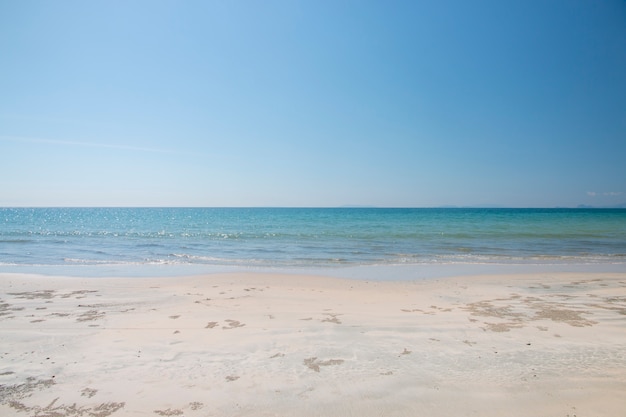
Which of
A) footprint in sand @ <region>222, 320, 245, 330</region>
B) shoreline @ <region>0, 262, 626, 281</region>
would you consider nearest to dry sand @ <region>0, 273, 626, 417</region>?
footprint in sand @ <region>222, 320, 245, 330</region>

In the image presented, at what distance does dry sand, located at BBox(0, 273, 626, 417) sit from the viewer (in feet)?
13.0

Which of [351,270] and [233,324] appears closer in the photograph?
[233,324]

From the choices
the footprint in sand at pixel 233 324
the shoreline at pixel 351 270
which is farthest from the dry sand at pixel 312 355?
the shoreline at pixel 351 270

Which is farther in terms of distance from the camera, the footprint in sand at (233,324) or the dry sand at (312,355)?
the footprint in sand at (233,324)

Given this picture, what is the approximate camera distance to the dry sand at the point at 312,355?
3967 mm

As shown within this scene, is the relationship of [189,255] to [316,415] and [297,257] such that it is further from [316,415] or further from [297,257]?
[316,415]

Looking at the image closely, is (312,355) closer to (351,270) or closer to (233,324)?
(233,324)

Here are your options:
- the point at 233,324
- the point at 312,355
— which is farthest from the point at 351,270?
the point at 312,355

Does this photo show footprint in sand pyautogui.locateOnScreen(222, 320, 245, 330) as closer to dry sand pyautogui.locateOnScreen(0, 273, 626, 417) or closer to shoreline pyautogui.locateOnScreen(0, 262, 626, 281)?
dry sand pyautogui.locateOnScreen(0, 273, 626, 417)

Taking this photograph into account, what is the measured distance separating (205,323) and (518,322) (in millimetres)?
6369

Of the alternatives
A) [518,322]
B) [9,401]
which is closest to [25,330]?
[9,401]

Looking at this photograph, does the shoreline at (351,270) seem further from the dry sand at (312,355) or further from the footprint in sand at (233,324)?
the footprint in sand at (233,324)

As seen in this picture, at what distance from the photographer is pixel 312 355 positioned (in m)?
5.23

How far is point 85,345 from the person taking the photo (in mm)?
5609
